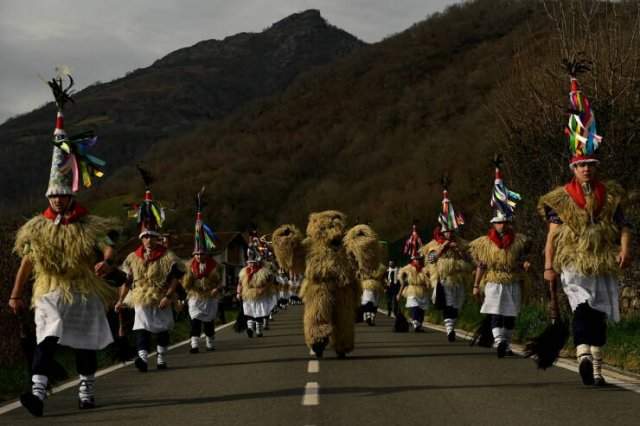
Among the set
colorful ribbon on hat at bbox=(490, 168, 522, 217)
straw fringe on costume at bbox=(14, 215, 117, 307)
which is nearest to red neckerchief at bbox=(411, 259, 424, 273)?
colorful ribbon on hat at bbox=(490, 168, 522, 217)

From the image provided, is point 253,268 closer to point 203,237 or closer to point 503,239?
point 203,237

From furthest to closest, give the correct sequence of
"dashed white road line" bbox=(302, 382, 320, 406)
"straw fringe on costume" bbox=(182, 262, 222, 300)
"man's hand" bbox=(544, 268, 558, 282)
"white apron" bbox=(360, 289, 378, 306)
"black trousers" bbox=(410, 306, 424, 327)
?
"white apron" bbox=(360, 289, 378, 306), "black trousers" bbox=(410, 306, 424, 327), "straw fringe on costume" bbox=(182, 262, 222, 300), "man's hand" bbox=(544, 268, 558, 282), "dashed white road line" bbox=(302, 382, 320, 406)

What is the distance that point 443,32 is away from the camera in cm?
16150

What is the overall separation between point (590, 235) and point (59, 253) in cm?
499

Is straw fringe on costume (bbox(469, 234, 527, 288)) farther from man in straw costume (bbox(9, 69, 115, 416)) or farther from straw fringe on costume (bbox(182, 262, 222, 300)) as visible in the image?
man in straw costume (bbox(9, 69, 115, 416))

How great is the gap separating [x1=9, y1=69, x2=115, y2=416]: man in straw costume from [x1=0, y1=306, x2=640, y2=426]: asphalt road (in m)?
0.58

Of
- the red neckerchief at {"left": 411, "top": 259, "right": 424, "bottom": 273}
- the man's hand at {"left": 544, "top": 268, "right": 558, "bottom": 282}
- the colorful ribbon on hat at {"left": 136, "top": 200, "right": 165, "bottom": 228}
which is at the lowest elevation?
the man's hand at {"left": 544, "top": 268, "right": 558, "bottom": 282}

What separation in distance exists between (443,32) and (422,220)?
91.3m

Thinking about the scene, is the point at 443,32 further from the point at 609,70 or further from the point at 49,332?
the point at 49,332

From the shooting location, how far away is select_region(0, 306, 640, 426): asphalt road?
7.74 meters

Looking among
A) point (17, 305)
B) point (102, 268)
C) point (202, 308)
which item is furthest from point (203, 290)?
point (17, 305)

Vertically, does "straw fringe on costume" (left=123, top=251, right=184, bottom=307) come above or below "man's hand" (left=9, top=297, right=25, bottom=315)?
above

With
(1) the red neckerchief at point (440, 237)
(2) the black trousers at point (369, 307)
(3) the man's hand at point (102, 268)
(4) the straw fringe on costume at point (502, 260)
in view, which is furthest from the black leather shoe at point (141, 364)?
(2) the black trousers at point (369, 307)

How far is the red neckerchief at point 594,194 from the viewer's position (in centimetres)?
909
